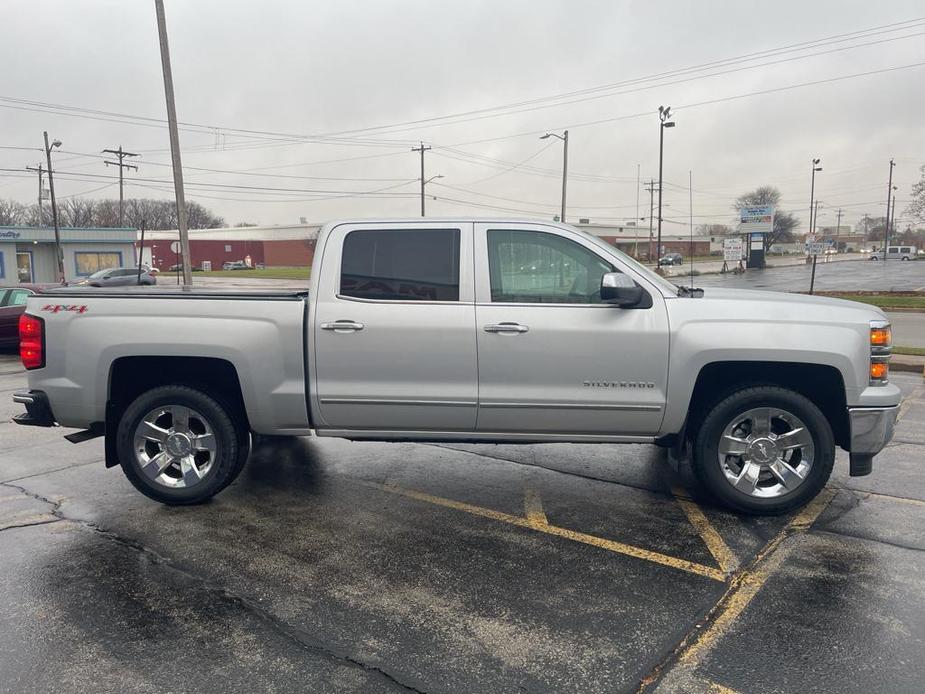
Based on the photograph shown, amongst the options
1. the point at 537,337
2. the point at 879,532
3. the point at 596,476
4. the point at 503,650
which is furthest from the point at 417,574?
the point at 879,532

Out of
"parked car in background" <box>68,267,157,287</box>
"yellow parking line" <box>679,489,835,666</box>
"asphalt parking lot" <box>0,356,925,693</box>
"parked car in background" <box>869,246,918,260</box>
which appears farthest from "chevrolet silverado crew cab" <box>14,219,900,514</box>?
"parked car in background" <box>869,246,918,260</box>

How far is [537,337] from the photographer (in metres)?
4.40

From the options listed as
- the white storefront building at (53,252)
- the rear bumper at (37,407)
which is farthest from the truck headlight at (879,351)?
the white storefront building at (53,252)

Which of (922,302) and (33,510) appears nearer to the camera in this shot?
(33,510)

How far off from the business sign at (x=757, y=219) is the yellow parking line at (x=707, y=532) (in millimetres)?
50736

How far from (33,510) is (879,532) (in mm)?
5650

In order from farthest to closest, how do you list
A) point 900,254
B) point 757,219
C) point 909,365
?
point 900,254 → point 757,219 → point 909,365

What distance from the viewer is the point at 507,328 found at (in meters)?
4.40

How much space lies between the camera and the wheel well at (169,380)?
4.75 metres

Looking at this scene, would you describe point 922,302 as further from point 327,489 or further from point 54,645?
point 54,645

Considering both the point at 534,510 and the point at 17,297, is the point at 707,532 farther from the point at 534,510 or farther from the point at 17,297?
the point at 17,297

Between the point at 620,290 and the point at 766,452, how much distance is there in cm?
149

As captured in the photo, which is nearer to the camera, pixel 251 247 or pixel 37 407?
pixel 37 407

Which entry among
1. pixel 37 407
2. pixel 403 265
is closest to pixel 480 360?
pixel 403 265
